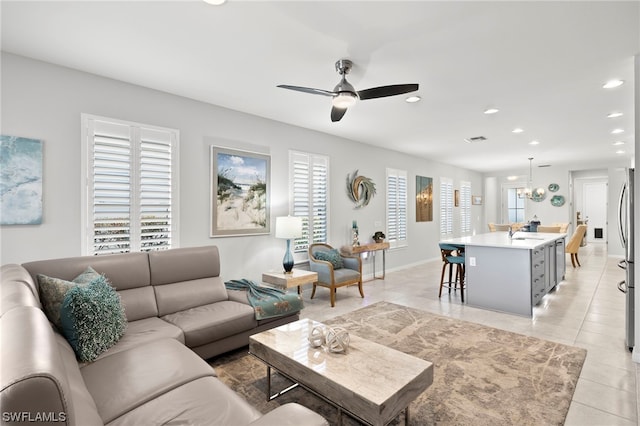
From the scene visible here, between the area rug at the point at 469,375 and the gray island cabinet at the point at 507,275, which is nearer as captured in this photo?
the area rug at the point at 469,375

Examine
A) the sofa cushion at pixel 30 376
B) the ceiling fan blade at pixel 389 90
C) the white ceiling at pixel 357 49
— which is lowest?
the sofa cushion at pixel 30 376

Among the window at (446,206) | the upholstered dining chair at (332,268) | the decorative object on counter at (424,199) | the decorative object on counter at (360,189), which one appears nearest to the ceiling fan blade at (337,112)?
the upholstered dining chair at (332,268)

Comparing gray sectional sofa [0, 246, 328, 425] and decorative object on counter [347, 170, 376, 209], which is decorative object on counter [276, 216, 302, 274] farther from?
decorative object on counter [347, 170, 376, 209]

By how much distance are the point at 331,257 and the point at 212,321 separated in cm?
260

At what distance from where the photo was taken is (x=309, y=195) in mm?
5242

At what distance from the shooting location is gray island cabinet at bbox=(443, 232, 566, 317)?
13.5 feet

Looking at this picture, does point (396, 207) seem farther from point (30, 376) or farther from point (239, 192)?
point (30, 376)

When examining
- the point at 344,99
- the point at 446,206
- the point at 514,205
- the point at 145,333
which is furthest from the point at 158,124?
the point at 514,205

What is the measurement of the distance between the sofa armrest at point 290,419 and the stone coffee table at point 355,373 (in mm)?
489

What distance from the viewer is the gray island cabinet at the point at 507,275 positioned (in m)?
4.11

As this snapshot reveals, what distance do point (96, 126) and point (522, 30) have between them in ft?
13.1

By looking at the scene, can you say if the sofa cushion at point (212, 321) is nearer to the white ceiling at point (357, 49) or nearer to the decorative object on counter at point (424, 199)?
the white ceiling at point (357, 49)

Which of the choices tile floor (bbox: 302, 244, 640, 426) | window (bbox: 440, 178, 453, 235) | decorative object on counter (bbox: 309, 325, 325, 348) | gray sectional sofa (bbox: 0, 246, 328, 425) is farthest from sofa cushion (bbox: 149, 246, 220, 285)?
window (bbox: 440, 178, 453, 235)

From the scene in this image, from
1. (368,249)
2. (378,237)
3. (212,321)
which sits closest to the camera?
(212,321)
